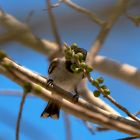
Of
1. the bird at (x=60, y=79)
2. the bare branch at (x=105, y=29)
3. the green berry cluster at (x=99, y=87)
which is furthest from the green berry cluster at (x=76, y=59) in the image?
the bare branch at (x=105, y=29)

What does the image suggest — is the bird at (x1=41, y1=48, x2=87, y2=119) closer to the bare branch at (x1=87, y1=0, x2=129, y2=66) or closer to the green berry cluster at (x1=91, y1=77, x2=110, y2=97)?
the bare branch at (x1=87, y1=0, x2=129, y2=66)

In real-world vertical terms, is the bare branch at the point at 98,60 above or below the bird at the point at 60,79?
above

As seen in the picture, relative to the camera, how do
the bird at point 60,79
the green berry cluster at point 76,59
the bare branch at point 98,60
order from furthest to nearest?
the bare branch at point 98,60 < the bird at point 60,79 < the green berry cluster at point 76,59

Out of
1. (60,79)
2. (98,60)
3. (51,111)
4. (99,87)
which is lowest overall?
(99,87)

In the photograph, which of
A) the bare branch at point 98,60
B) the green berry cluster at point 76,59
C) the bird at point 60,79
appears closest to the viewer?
the green berry cluster at point 76,59

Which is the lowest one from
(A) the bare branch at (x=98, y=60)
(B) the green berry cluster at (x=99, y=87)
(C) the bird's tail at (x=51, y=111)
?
(B) the green berry cluster at (x=99, y=87)

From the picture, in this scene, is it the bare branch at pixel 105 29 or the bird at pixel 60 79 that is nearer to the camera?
the bird at pixel 60 79

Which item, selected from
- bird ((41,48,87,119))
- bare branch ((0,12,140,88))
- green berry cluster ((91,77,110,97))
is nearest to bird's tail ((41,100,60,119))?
bird ((41,48,87,119))

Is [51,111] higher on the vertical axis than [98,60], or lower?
lower

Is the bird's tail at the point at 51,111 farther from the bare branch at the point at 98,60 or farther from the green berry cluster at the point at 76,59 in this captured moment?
the green berry cluster at the point at 76,59

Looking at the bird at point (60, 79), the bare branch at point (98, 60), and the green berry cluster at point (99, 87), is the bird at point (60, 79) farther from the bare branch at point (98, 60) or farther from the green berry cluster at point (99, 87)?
the green berry cluster at point (99, 87)

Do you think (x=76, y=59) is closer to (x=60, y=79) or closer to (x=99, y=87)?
(x=99, y=87)

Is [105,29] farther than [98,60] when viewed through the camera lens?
No

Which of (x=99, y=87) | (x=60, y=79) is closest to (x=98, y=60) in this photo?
(x=60, y=79)
